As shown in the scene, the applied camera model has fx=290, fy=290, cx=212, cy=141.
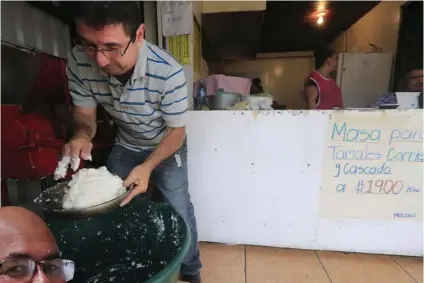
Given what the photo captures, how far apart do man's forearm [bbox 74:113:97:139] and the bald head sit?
1.48 ft

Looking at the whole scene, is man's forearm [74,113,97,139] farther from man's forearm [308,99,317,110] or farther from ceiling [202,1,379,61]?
ceiling [202,1,379,61]

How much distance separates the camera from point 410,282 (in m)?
1.27

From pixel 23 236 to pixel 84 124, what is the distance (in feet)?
1.80

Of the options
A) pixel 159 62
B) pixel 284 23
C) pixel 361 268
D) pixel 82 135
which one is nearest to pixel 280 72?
pixel 284 23

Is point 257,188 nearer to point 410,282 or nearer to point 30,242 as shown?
point 410,282

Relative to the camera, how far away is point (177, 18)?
160 centimetres

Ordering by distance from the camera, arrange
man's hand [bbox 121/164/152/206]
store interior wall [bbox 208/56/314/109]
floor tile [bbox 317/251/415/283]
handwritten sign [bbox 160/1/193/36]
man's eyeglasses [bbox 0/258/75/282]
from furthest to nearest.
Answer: store interior wall [bbox 208/56/314/109] → handwritten sign [bbox 160/1/193/36] → floor tile [bbox 317/251/415/283] → man's hand [bbox 121/164/152/206] → man's eyeglasses [bbox 0/258/75/282]

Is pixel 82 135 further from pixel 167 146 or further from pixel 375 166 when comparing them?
pixel 375 166

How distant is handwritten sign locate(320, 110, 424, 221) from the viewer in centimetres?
133

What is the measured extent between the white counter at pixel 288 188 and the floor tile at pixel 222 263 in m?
0.10

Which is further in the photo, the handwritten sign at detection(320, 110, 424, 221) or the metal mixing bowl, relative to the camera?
the handwritten sign at detection(320, 110, 424, 221)

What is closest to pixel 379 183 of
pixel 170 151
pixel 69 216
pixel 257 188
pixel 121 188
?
pixel 257 188

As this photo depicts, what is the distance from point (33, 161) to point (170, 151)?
2.22 feet

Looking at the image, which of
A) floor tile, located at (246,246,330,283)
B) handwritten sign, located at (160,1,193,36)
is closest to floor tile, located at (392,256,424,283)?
floor tile, located at (246,246,330,283)
